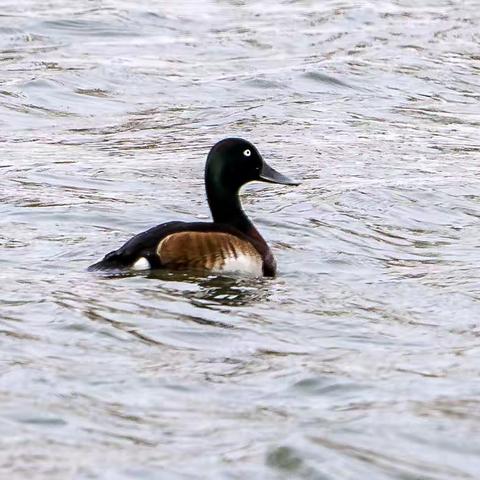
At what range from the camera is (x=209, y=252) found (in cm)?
1014

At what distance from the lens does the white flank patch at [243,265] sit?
33.4 feet

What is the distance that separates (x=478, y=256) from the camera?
11.2 m

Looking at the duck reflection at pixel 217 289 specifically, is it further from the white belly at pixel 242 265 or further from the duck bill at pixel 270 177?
the duck bill at pixel 270 177

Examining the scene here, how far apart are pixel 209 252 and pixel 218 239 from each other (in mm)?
121

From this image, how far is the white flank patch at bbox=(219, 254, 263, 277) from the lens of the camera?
33.4 feet

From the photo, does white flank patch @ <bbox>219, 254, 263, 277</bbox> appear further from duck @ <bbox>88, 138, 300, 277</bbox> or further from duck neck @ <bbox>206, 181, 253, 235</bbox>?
duck neck @ <bbox>206, 181, 253, 235</bbox>

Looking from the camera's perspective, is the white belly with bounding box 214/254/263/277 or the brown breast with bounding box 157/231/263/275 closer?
the brown breast with bounding box 157/231/263/275

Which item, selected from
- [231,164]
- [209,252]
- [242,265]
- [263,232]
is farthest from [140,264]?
[263,232]

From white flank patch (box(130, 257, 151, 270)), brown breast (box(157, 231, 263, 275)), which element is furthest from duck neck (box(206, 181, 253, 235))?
white flank patch (box(130, 257, 151, 270))

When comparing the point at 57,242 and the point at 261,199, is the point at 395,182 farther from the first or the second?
the point at 57,242

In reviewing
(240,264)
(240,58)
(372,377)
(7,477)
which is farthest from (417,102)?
(7,477)

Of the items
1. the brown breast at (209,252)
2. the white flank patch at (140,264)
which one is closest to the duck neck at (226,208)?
the brown breast at (209,252)

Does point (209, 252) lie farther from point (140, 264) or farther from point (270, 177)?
point (270, 177)

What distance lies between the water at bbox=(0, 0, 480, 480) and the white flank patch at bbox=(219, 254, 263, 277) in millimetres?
93
